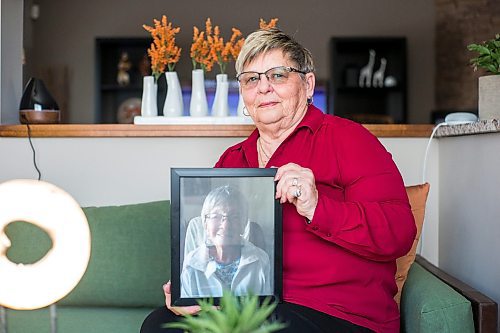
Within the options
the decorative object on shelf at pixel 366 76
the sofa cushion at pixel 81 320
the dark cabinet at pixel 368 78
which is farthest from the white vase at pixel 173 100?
the decorative object on shelf at pixel 366 76

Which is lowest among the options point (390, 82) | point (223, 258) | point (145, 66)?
point (223, 258)

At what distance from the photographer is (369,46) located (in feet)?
21.6

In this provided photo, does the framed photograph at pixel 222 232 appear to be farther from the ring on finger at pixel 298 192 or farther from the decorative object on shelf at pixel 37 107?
the decorative object on shelf at pixel 37 107

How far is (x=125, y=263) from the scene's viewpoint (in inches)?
91.9

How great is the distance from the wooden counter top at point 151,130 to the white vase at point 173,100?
17cm

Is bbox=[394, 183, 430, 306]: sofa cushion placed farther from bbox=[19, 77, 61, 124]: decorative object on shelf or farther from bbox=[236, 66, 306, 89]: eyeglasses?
bbox=[19, 77, 61, 124]: decorative object on shelf

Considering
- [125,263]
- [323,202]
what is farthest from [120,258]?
[323,202]

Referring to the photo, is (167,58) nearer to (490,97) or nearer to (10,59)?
(10,59)

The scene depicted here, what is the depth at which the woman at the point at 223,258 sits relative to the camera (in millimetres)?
1560

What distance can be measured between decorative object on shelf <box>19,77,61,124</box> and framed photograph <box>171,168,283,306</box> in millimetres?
1512

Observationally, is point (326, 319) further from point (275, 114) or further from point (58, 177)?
point (58, 177)

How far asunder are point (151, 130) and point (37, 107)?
0.55 m

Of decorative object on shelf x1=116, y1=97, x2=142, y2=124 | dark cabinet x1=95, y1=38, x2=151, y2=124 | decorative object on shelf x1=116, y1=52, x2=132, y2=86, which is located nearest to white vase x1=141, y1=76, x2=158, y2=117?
decorative object on shelf x1=116, y1=97, x2=142, y2=124

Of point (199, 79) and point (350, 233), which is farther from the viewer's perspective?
point (199, 79)
